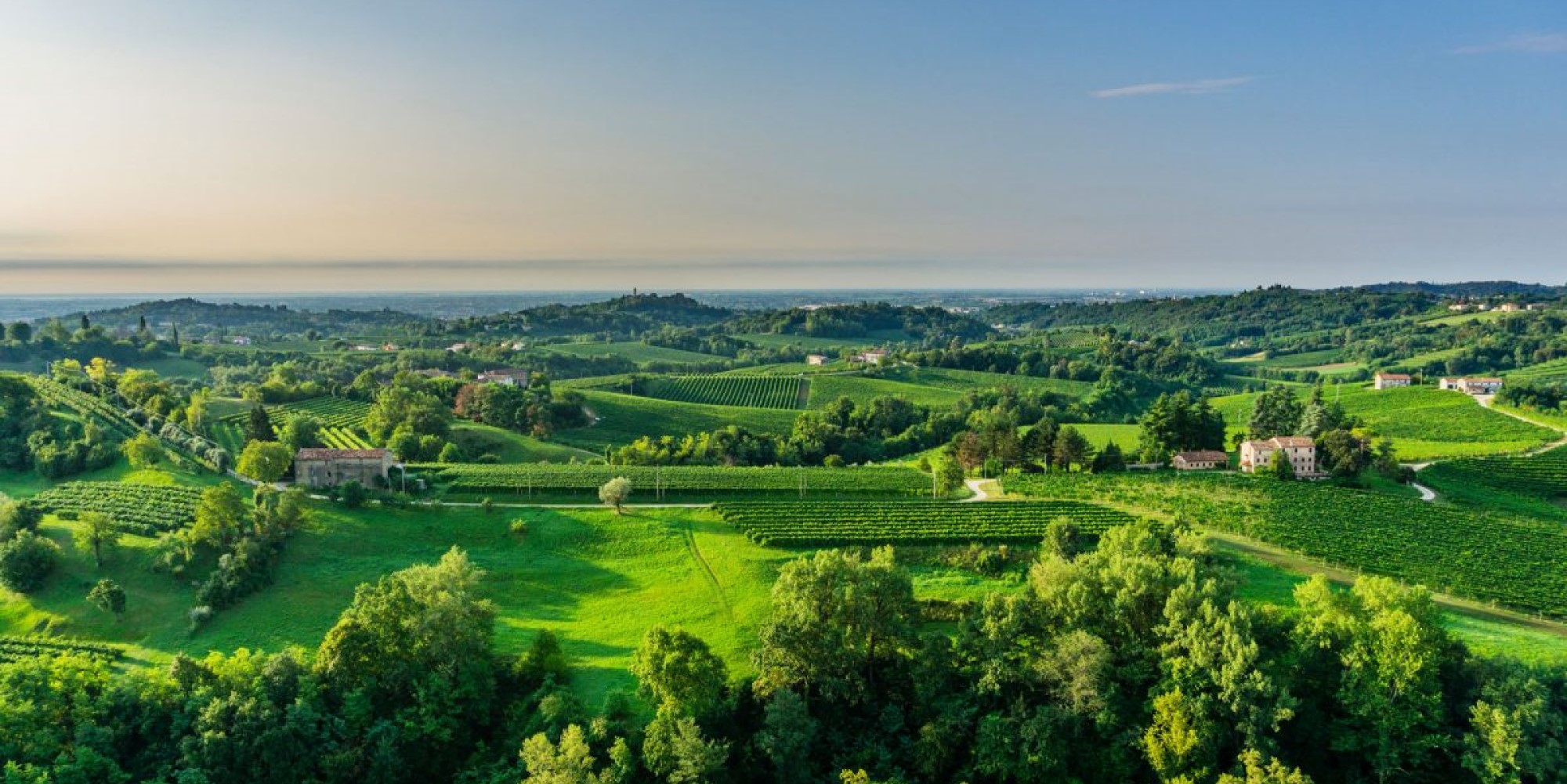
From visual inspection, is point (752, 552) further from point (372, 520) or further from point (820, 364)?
point (820, 364)

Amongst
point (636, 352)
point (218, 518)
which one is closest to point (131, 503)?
point (218, 518)

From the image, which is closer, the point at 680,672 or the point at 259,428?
the point at 680,672

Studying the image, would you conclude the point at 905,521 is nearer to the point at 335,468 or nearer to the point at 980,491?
the point at 980,491

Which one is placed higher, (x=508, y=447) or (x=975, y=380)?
(x=975, y=380)

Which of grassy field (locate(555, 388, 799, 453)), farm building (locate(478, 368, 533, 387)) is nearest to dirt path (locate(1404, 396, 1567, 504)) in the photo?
grassy field (locate(555, 388, 799, 453))

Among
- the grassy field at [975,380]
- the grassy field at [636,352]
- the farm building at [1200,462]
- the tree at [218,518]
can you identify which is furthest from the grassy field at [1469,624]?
the grassy field at [636,352]

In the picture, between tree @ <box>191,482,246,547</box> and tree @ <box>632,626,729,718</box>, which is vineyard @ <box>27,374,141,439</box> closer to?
tree @ <box>191,482,246,547</box>

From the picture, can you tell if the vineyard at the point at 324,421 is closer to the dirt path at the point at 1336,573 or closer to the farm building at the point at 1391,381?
the dirt path at the point at 1336,573
